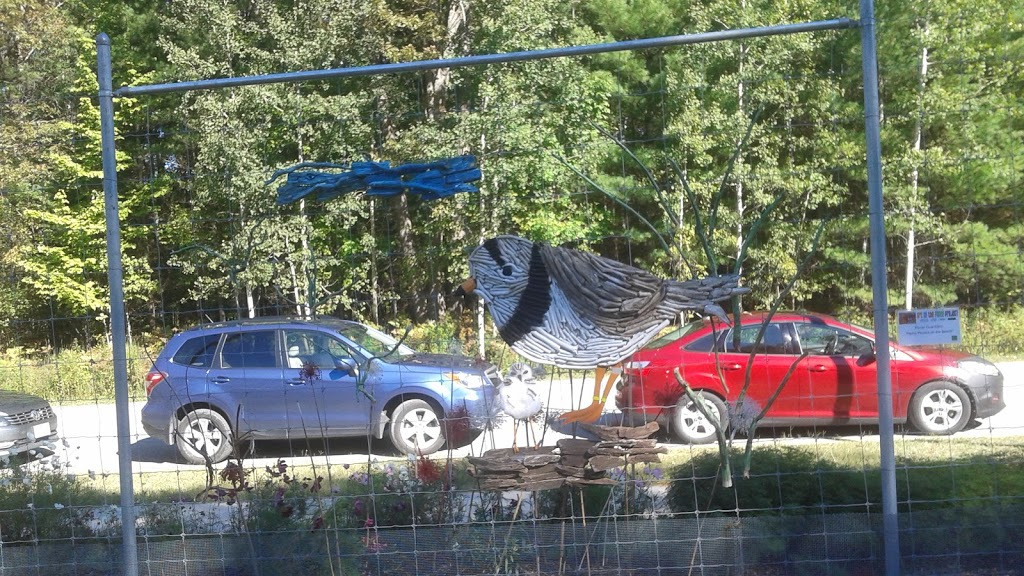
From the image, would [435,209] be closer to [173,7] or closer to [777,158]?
[777,158]

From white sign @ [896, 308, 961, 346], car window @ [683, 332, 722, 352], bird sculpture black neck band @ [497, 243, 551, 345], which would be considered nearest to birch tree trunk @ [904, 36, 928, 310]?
white sign @ [896, 308, 961, 346]

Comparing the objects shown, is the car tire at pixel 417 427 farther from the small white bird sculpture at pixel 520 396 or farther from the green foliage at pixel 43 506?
the green foliage at pixel 43 506

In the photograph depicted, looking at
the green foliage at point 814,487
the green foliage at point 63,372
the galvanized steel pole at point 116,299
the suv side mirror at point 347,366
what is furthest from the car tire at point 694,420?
the green foliage at point 63,372

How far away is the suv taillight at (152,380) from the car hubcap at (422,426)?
1493mm

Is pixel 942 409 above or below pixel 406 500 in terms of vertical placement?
above

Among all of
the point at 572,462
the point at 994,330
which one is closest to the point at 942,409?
the point at 994,330

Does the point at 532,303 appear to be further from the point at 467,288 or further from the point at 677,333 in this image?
the point at 677,333

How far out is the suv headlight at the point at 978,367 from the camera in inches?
213

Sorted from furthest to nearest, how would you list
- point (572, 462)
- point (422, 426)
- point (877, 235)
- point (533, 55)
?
point (422, 426) → point (572, 462) → point (533, 55) → point (877, 235)

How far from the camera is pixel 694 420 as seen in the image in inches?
217

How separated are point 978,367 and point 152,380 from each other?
4.96 meters

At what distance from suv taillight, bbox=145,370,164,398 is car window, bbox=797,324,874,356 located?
381cm

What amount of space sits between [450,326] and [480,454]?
78cm

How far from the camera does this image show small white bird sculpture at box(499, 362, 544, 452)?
518cm
